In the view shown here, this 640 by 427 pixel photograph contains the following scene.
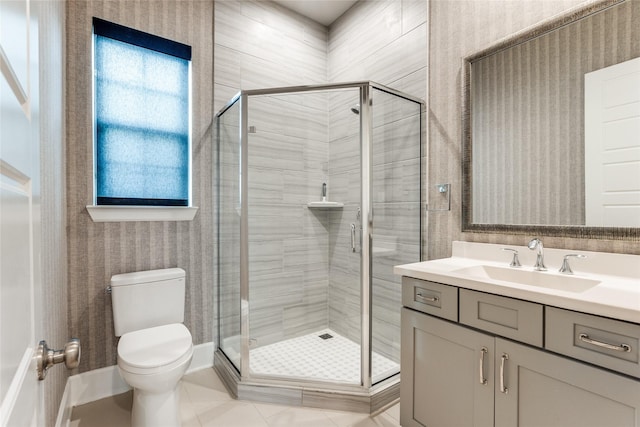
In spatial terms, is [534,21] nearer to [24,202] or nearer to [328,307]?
[24,202]

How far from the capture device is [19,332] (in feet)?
1.50

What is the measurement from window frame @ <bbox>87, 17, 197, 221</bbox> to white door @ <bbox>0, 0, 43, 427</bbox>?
65.3 inches

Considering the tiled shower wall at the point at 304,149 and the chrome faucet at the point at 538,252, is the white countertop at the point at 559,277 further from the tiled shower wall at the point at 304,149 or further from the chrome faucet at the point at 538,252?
the tiled shower wall at the point at 304,149

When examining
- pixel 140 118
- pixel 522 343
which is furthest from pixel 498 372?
pixel 140 118

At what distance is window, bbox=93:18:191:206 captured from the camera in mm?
2070

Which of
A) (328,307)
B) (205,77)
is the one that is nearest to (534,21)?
(205,77)

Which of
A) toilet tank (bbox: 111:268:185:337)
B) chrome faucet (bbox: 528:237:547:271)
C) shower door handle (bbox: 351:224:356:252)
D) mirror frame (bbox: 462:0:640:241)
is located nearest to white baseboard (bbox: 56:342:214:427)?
toilet tank (bbox: 111:268:185:337)

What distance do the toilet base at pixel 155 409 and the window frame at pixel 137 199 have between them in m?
1.07

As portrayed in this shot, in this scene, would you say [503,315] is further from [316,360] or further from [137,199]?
[137,199]

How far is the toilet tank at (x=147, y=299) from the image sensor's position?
1972 mm

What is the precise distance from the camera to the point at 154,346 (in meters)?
1.74

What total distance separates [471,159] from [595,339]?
114 centimetres

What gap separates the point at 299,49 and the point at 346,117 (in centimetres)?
105

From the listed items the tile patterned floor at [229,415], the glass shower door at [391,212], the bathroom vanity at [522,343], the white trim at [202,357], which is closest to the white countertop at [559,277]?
the bathroom vanity at [522,343]
